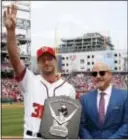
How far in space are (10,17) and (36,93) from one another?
754 millimetres

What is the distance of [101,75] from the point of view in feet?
13.2

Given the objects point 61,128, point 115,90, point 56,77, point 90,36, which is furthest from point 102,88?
point 90,36

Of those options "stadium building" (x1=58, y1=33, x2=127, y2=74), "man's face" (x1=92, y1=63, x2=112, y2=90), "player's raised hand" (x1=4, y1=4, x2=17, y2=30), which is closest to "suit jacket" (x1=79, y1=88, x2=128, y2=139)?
"man's face" (x1=92, y1=63, x2=112, y2=90)

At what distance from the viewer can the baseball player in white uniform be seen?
387 cm

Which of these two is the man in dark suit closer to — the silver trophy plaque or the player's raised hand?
the silver trophy plaque

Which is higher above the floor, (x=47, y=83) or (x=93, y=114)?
(x=47, y=83)

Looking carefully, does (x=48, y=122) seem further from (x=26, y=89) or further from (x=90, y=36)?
(x=90, y=36)

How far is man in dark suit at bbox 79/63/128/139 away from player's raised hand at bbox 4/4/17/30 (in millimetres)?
902

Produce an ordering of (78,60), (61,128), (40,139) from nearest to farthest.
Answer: (61,128), (40,139), (78,60)

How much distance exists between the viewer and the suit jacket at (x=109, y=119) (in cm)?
392

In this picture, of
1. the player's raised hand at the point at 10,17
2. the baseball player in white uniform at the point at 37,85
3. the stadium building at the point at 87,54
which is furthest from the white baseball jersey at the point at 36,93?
the stadium building at the point at 87,54

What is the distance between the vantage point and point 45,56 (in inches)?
157

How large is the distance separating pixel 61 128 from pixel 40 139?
33 centimetres

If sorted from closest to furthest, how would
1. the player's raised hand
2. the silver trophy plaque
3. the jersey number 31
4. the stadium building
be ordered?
the silver trophy plaque → the player's raised hand → the jersey number 31 → the stadium building
